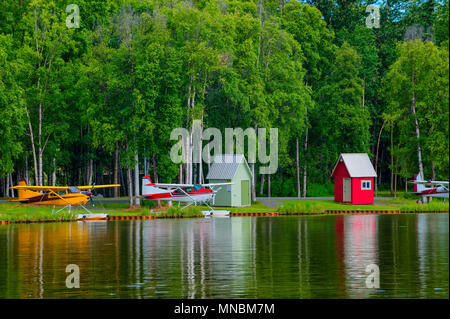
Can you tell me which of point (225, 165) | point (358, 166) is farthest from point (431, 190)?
point (225, 165)

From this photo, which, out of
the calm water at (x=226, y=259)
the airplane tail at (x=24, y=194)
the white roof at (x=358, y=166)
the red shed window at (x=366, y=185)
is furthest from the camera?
the white roof at (x=358, y=166)

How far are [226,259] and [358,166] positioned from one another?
39098 mm

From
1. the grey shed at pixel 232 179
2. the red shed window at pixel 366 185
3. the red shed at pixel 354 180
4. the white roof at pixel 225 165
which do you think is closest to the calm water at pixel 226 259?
the grey shed at pixel 232 179

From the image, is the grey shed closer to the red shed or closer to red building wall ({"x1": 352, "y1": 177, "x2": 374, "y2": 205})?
the red shed

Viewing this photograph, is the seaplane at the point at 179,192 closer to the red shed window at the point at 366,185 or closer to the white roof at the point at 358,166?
the white roof at the point at 358,166

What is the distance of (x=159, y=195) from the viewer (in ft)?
183

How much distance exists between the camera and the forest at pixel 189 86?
187 ft

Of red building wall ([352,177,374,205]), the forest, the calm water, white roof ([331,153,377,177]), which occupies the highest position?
the forest

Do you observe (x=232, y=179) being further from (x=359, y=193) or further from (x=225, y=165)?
(x=359, y=193)

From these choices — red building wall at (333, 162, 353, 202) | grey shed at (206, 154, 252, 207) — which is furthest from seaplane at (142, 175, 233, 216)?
red building wall at (333, 162, 353, 202)

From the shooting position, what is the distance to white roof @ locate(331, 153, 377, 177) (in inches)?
2512

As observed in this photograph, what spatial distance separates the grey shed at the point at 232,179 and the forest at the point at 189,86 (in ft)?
9.09

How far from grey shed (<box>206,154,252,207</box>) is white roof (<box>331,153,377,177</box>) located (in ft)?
31.1

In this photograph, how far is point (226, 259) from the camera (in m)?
28.0
